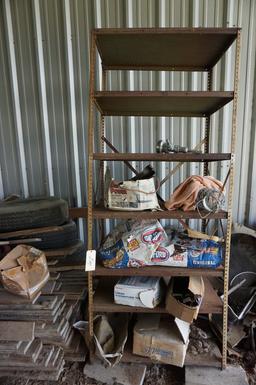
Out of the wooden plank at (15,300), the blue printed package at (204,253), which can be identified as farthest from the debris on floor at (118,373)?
the blue printed package at (204,253)

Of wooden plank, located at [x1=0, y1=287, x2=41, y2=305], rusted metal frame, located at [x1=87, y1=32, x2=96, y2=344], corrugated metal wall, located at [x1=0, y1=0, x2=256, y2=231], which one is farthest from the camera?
corrugated metal wall, located at [x1=0, y1=0, x2=256, y2=231]

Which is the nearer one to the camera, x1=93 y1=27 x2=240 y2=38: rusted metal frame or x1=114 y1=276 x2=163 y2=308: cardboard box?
x1=93 y1=27 x2=240 y2=38: rusted metal frame

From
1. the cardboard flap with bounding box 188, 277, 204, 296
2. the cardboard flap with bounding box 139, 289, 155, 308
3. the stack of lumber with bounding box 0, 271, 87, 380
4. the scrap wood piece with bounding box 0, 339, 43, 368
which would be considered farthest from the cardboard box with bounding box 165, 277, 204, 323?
the scrap wood piece with bounding box 0, 339, 43, 368

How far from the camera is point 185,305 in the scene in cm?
132

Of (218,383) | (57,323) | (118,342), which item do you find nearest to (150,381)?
(118,342)

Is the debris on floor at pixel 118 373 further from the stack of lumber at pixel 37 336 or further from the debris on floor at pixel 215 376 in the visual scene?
the debris on floor at pixel 215 376

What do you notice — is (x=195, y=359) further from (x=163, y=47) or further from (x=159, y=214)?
(x=163, y=47)

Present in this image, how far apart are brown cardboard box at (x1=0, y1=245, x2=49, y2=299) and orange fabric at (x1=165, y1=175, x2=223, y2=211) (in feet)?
2.95

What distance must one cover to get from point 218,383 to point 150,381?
41cm

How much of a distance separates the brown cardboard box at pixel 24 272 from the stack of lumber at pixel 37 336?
0.22 ft

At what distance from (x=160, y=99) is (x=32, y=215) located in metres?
1.17

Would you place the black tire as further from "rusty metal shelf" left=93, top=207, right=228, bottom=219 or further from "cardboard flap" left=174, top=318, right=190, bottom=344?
"cardboard flap" left=174, top=318, right=190, bottom=344

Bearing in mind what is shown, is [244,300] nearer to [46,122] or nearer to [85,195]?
[85,195]

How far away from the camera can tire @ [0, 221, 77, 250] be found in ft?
5.41
